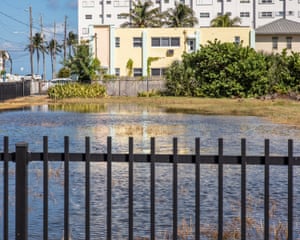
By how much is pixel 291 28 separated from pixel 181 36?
18.1 meters

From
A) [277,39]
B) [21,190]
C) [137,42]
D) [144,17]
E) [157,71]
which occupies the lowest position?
[21,190]

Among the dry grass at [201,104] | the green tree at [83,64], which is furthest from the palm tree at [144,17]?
the dry grass at [201,104]

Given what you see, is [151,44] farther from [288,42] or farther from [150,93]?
[288,42]

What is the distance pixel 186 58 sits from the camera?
73.2 meters

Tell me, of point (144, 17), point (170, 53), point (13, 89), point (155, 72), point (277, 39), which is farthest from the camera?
point (144, 17)

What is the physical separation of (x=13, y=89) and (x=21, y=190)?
Result: 6517 cm

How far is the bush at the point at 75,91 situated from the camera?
71438 mm

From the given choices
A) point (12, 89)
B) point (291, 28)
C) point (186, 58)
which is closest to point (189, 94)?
point (186, 58)

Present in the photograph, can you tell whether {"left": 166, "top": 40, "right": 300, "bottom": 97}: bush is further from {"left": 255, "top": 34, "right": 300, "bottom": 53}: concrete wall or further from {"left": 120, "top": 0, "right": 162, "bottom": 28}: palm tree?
{"left": 120, "top": 0, "right": 162, "bottom": 28}: palm tree

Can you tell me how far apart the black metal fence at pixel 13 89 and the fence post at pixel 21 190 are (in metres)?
58.6

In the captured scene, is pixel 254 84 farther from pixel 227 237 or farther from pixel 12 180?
pixel 227 237

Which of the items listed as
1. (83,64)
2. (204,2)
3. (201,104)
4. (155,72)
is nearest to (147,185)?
(201,104)

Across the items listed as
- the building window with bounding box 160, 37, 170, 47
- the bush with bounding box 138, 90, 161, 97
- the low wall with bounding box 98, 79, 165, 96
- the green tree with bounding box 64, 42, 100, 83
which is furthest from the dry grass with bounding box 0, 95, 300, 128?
the building window with bounding box 160, 37, 170, 47

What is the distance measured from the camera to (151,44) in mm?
83375
